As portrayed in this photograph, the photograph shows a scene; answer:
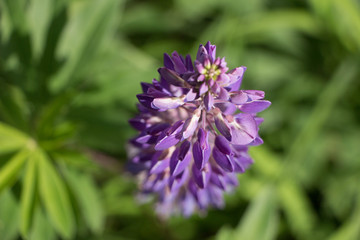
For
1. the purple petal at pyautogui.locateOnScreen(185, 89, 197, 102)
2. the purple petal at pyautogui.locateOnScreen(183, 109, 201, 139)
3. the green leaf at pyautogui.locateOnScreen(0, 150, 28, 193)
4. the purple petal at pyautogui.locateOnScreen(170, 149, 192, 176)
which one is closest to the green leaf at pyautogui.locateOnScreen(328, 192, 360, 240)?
the purple petal at pyautogui.locateOnScreen(170, 149, 192, 176)

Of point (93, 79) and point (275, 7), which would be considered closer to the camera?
point (93, 79)

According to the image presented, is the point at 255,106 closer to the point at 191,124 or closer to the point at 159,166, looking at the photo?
the point at 191,124

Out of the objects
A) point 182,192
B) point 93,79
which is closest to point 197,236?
point 182,192

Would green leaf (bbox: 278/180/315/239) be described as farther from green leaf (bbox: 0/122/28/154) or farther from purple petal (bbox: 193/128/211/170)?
green leaf (bbox: 0/122/28/154)

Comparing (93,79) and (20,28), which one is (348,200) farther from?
(20,28)

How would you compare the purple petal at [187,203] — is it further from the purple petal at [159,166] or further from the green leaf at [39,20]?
the green leaf at [39,20]

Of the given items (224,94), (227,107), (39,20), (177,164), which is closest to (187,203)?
(177,164)
